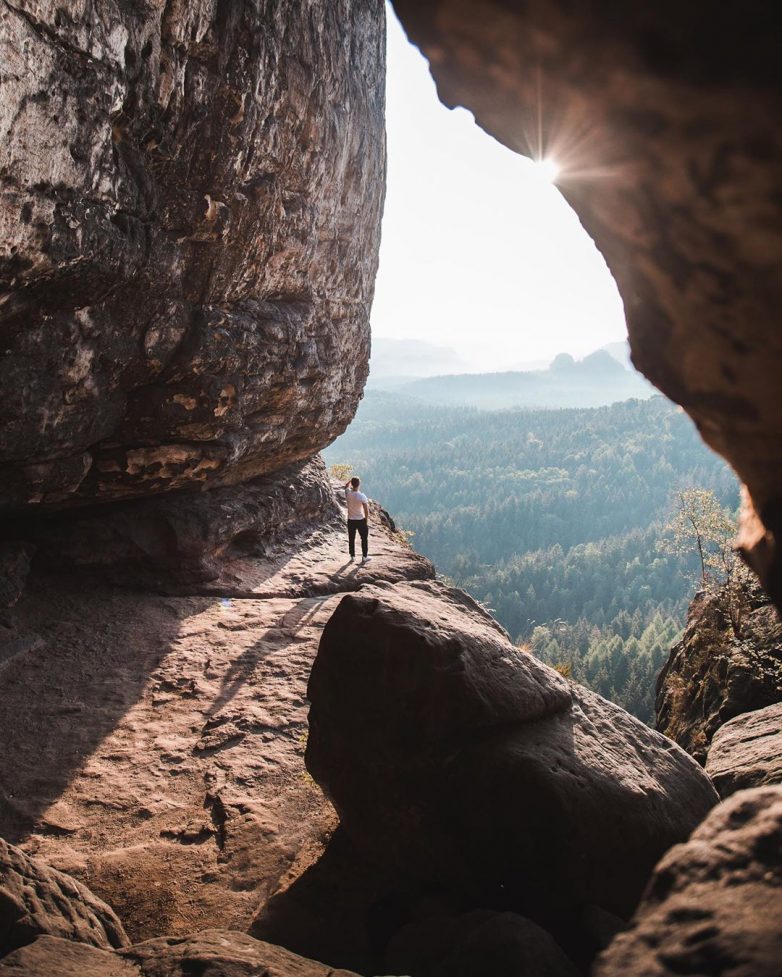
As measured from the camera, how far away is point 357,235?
22484 millimetres

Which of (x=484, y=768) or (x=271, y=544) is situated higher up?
(x=271, y=544)

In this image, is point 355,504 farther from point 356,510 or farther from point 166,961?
point 166,961

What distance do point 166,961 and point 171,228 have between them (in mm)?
12756

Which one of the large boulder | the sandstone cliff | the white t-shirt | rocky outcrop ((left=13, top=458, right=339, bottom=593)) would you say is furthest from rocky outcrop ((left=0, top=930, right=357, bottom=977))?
the white t-shirt

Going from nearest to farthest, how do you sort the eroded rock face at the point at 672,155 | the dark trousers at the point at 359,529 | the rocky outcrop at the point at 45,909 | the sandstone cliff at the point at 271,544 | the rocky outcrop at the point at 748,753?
1. the eroded rock face at the point at 672,155
2. the sandstone cliff at the point at 271,544
3. the rocky outcrop at the point at 45,909
4. the rocky outcrop at the point at 748,753
5. the dark trousers at the point at 359,529

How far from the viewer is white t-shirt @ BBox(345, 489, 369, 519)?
19.6m

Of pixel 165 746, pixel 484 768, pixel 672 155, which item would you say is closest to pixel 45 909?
pixel 484 768

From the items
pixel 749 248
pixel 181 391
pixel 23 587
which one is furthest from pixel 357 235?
pixel 749 248

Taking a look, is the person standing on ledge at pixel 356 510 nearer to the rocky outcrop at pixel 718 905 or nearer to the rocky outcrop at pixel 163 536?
the rocky outcrop at pixel 163 536

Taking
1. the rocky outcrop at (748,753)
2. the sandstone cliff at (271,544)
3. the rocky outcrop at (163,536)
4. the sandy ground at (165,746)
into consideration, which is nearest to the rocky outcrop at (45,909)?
the sandstone cliff at (271,544)

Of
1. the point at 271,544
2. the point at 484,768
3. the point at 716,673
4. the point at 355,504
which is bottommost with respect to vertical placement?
the point at 716,673

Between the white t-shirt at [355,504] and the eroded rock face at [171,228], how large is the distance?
3.51 meters

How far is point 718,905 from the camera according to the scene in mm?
3250

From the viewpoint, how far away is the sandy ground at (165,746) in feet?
25.9
